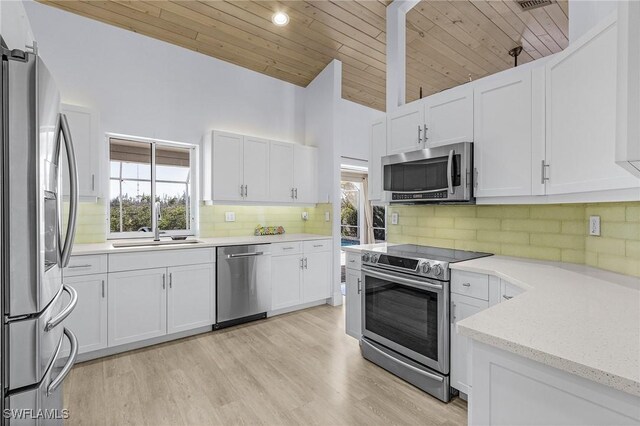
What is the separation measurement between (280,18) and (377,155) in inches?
71.6

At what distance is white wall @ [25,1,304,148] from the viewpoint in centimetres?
297

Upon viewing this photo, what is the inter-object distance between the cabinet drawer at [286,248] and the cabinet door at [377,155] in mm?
1228

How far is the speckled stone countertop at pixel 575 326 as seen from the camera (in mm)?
780

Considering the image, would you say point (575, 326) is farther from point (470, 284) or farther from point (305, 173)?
point (305, 173)

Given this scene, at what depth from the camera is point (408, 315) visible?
7.48ft

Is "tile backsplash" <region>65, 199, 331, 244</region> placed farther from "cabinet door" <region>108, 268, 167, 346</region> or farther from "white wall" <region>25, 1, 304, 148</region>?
"white wall" <region>25, 1, 304, 148</region>

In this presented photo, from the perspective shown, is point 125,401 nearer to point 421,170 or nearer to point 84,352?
point 84,352

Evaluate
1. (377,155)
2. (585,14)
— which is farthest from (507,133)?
(377,155)

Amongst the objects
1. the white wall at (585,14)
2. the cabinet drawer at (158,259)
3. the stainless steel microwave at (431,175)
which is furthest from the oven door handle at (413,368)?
the white wall at (585,14)

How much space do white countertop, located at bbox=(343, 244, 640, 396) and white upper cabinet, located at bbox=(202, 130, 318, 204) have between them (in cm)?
295

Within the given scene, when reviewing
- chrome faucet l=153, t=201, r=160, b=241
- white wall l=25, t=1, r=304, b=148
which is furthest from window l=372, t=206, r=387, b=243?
chrome faucet l=153, t=201, r=160, b=241

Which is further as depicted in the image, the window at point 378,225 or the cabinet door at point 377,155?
the window at point 378,225

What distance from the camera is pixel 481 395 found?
1.01m

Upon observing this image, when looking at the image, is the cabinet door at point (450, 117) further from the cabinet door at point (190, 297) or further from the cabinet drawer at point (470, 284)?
the cabinet door at point (190, 297)
